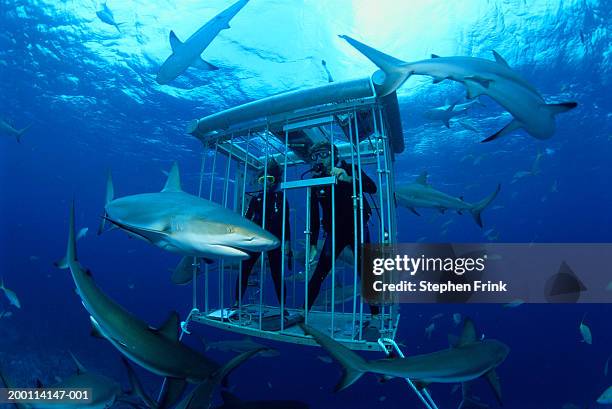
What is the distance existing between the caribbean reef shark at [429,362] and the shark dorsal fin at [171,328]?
112 centimetres

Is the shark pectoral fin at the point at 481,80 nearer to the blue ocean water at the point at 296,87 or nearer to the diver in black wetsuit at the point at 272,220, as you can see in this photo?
the diver in black wetsuit at the point at 272,220

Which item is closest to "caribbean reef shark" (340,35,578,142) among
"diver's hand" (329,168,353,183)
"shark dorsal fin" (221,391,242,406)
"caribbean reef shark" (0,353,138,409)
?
"diver's hand" (329,168,353,183)

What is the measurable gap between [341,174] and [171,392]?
329cm

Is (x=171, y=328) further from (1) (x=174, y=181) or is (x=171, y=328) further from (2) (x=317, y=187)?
(2) (x=317, y=187)

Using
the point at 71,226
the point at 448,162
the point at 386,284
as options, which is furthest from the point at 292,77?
the point at 448,162

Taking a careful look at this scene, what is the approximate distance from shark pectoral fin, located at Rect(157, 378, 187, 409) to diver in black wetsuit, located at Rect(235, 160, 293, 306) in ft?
8.60

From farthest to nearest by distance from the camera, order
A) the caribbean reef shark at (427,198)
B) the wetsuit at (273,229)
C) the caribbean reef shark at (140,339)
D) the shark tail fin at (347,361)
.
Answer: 1. the caribbean reef shark at (427,198)
2. the wetsuit at (273,229)
3. the shark tail fin at (347,361)
4. the caribbean reef shark at (140,339)

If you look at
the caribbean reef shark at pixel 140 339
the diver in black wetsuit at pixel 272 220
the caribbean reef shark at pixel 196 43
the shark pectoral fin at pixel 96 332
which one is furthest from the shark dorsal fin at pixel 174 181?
the caribbean reef shark at pixel 196 43

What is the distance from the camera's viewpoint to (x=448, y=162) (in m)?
30.0

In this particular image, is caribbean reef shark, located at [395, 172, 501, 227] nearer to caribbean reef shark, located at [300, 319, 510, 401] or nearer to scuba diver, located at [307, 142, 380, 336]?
scuba diver, located at [307, 142, 380, 336]

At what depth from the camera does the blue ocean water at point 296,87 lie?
44.8 feet

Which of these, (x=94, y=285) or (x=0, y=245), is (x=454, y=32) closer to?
(x=94, y=285)

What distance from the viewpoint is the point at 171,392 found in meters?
2.90

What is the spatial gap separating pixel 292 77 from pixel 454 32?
694 cm
